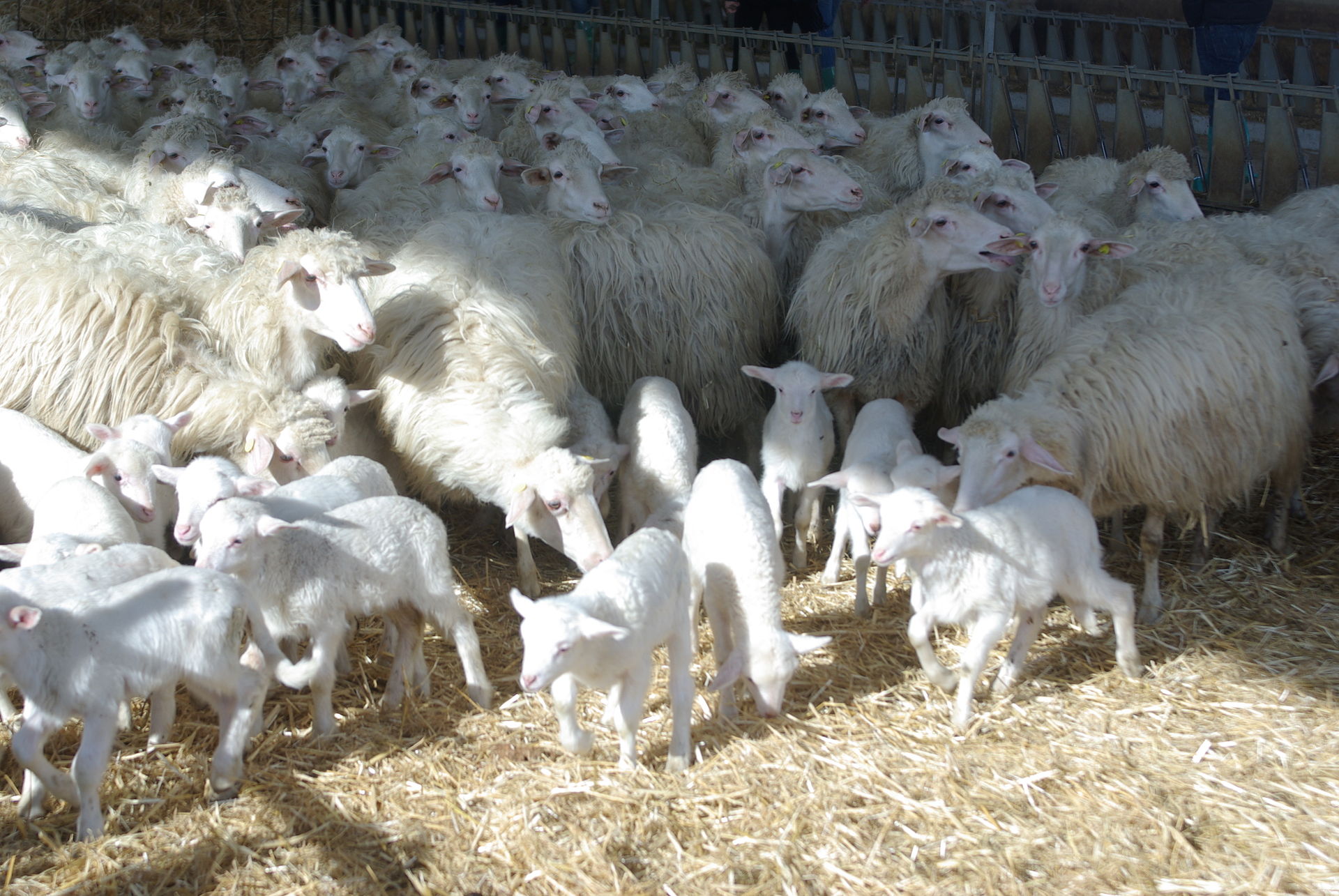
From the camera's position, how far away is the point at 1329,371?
4.91 metres

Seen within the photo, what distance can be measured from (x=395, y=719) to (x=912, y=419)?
2.67m

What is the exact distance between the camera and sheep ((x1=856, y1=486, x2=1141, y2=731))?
3586mm

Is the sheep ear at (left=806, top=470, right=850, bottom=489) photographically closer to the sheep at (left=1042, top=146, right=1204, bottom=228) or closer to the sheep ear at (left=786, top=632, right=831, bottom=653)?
the sheep ear at (left=786, top=632, right=831, bottom=653)

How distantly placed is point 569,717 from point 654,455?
4.64 ft

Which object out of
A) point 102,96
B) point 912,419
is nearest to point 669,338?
point 912,419

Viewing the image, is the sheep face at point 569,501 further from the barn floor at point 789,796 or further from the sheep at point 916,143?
the sheep at point 916,143

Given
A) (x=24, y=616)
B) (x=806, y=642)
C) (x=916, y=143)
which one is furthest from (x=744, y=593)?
(x=916, y=143)

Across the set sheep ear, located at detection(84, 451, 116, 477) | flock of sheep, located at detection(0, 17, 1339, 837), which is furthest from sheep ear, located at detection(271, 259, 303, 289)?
sheep ear, located at detection(84, 451, 116, 477)

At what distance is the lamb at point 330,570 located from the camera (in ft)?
11.0

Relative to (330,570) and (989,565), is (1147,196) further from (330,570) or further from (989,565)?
(330,570)

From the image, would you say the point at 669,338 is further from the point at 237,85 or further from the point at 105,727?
the point at 237,85

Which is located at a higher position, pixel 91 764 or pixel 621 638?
pixel 621 638

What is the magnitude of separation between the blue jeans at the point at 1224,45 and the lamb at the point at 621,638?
22.4 feet

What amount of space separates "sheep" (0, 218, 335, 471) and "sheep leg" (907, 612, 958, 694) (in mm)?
2069
